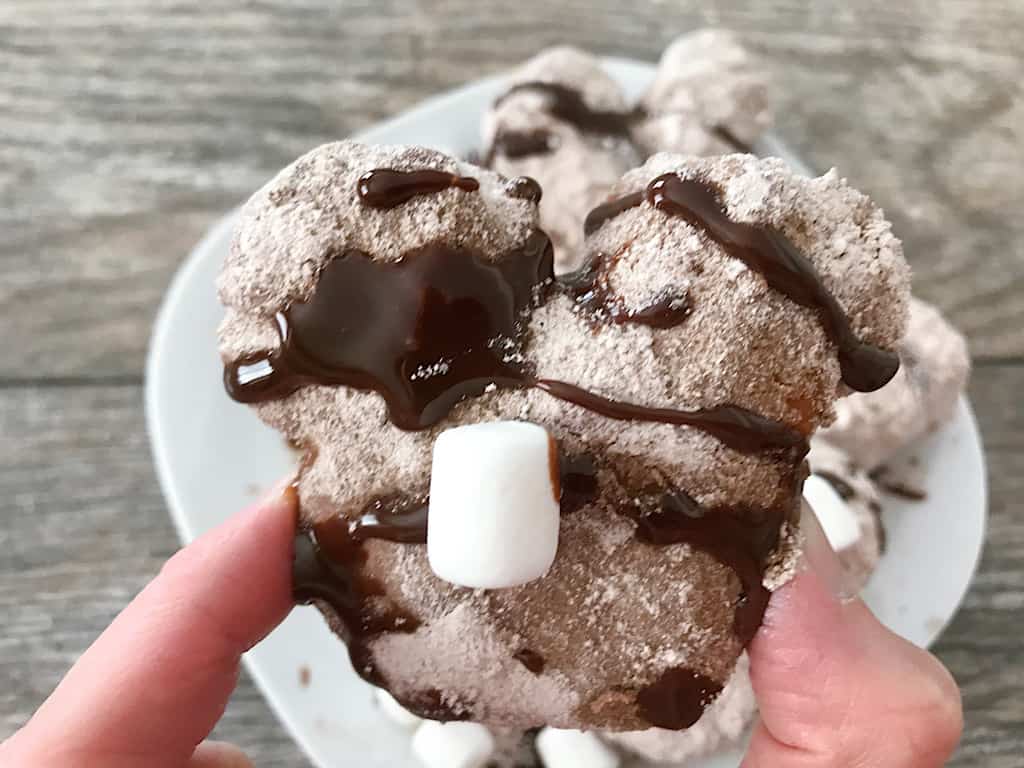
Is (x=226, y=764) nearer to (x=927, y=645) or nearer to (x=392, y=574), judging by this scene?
(x=392, y=574)

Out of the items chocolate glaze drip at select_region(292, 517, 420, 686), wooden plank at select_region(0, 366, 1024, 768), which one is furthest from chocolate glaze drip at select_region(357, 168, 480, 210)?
wooden plank at select_region(0, 366, 1024, 768)

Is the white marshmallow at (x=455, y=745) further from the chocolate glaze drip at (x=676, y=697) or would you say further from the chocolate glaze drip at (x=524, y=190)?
the chocolate glaze drip at (x=524, y=190)

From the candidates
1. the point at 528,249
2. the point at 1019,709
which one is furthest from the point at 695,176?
the point at 1019,709

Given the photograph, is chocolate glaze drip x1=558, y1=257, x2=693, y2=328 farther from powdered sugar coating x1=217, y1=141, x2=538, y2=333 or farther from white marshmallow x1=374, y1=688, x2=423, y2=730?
white marshmallow x1=374, y1=688, x2=423, y2=730

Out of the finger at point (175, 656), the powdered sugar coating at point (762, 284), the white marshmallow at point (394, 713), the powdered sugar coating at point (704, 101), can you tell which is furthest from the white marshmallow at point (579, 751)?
the powdered sugar coating at point (704, 101)

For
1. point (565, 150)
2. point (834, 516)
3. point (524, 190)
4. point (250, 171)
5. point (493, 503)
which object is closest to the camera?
point (493, 503)

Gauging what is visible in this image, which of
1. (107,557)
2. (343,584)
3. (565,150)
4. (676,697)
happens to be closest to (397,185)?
(343,584)

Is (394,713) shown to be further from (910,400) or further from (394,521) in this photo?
(910,400)
